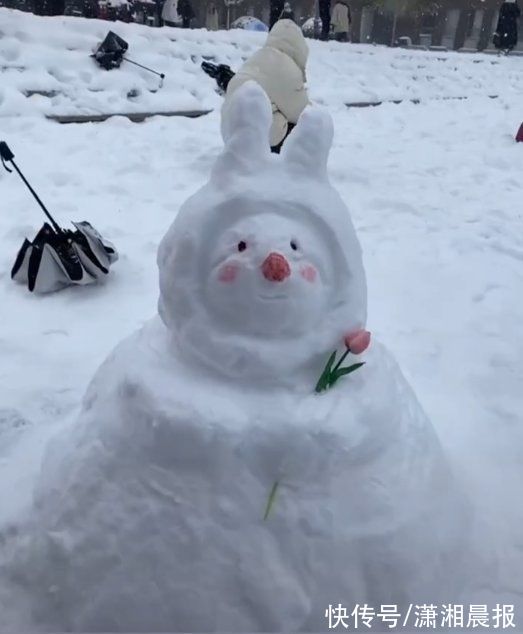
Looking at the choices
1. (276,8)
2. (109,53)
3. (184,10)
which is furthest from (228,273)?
(184,10)

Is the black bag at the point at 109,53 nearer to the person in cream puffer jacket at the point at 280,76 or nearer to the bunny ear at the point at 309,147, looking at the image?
the person in cream puffer jacket at the point at 280,76

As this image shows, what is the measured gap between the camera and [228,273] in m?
1.90

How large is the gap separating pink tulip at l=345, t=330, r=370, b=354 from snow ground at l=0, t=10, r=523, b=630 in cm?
98

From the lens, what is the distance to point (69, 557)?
6.58 ft

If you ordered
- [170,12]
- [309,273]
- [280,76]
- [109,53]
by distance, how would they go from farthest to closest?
[170,12] < [109,53] < [280,76] < [309,273]

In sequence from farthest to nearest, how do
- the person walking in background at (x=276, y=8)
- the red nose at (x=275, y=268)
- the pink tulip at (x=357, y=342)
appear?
the person walking in background at (x=276, y=8), the pink tulip at (x=357, y=342), the red nose at (x=275, y=268)

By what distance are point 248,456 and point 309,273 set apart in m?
0.53

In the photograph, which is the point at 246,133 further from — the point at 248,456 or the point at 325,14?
the point at 325,14

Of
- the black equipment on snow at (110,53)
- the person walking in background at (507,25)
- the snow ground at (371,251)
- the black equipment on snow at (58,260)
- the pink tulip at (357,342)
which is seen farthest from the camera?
the person walking in background at (507,25)

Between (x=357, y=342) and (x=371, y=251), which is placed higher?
(x=357, y=342)

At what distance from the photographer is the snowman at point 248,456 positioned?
6.22ft

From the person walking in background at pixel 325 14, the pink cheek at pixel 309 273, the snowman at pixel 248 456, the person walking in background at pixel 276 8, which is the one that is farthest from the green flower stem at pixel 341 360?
the person walking in background at pixel 325 14

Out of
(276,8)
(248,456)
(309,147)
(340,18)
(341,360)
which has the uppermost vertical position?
(309,147)

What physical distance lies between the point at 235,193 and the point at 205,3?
28913 millimetres
